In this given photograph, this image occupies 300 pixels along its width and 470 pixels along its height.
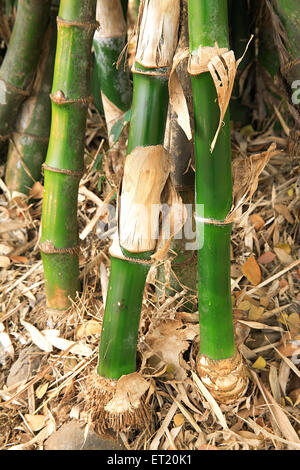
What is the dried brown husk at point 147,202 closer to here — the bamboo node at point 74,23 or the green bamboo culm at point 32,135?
the bamboo node at point 74,23

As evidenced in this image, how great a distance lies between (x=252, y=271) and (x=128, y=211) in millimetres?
422

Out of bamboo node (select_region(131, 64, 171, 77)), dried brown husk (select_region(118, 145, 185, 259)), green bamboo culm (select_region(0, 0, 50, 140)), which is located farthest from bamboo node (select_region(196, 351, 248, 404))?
green bamboo culm (select_region(0, 0, 50, 140))

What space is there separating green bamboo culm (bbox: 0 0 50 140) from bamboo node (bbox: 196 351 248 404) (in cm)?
81

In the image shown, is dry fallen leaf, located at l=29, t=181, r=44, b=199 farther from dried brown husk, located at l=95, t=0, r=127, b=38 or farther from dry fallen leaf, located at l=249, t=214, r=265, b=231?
dry fallen leaf, located at l=249, t=214, r=265, b=231

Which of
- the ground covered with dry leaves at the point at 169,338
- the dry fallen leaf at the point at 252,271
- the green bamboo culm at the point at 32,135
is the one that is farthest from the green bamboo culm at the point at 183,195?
the green bamboo culm at the point at 32,135

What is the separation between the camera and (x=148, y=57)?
72cm

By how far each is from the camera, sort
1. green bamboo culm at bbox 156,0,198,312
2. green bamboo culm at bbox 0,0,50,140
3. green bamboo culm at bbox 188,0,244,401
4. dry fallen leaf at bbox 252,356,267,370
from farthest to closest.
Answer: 1. green bamboo culm at bbox 0,0,50,140
2. dry fallen leaf at bbox 252,356,267,370
3. green bamboo culm at bbox 156,0,198,312
4. green bamboo culm at bbox 188,0,244,401

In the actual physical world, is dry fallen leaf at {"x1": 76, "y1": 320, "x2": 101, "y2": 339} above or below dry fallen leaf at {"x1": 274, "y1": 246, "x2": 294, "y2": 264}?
below

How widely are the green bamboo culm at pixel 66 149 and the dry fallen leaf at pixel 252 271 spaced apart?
369 millimetres

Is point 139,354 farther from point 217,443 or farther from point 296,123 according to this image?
point 296,123

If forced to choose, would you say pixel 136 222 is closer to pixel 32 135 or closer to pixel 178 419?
pixel 178 419

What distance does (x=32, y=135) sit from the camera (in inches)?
50.8

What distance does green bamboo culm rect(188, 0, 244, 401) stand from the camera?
678 mm
